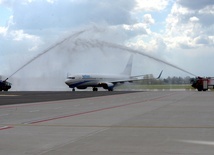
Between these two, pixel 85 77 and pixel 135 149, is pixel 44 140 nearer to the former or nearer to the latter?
pixel 135 149

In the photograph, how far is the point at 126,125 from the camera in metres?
15.3

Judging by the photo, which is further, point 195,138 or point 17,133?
point 17,133

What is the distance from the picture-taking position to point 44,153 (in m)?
9.21

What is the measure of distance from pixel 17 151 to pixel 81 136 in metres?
2.96

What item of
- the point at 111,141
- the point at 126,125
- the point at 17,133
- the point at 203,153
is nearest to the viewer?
the point at 203,153

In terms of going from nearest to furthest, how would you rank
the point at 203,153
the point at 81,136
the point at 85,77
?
1. the point at 203,153
2. the point at 81,136
3. the point at 85,77

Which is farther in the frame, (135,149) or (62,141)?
(62,141)

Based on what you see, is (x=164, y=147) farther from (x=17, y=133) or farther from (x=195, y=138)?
(x=17, y=133)

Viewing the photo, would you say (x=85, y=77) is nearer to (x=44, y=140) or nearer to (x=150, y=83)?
(x=150, y=83)

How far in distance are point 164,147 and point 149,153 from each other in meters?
0.94

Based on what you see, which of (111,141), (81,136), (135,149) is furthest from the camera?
(81,136)

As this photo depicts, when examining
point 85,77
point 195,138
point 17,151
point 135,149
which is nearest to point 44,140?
point 17,151

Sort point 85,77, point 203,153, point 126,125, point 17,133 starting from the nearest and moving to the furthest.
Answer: point 203,153 < point 17,133 < point 126,125 < point 85,77

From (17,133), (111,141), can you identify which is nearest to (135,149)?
(111,141)
